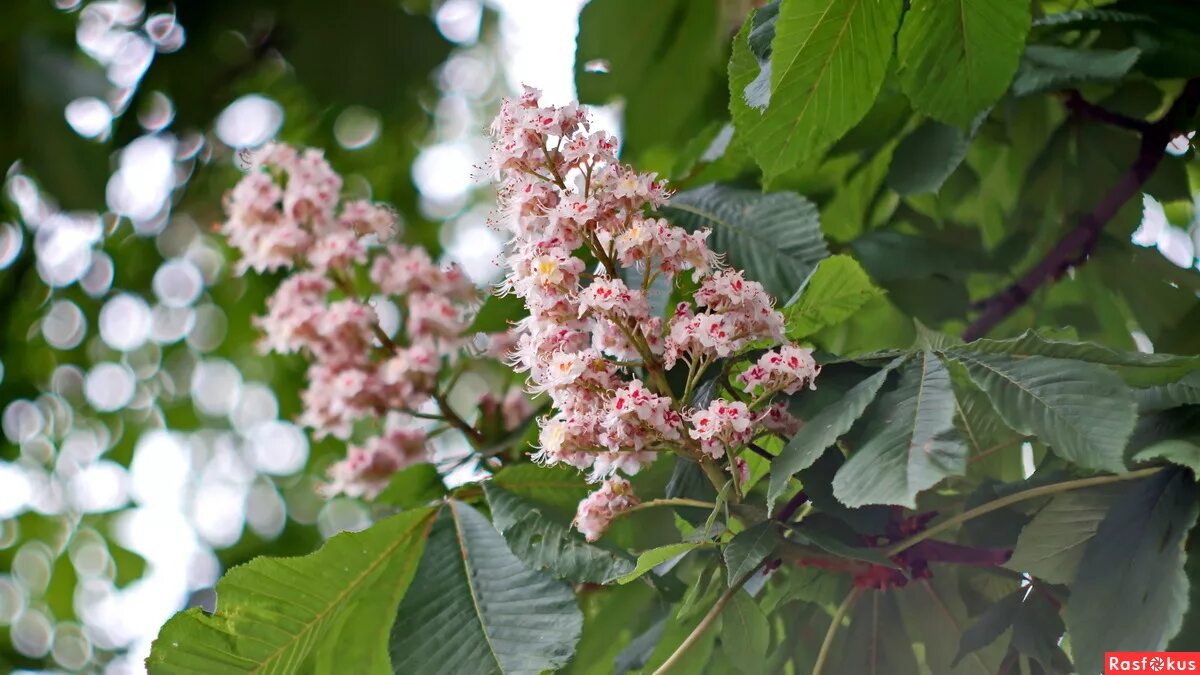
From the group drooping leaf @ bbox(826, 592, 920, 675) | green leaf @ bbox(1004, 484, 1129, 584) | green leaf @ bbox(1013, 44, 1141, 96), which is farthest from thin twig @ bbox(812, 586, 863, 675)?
green leaf @ bbox(1013, 44, 1141, 96)

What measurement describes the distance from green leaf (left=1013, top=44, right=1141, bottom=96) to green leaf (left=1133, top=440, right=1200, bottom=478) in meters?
0.46

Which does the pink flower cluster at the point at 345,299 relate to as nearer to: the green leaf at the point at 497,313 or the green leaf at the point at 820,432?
the green leaf at the point at 497,313

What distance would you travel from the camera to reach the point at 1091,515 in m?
0.72

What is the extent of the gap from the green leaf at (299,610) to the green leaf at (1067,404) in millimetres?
469

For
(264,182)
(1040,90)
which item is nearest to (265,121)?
(264,182)

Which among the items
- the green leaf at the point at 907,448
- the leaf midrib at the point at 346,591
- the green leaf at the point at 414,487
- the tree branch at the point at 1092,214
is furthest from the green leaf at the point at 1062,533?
the green leaf at the point at 414,487

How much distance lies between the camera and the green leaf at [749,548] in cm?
69

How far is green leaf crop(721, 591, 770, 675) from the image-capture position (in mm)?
793

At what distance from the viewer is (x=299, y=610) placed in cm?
85

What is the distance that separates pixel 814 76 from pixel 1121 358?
28cm

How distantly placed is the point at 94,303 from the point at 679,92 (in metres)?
1.32

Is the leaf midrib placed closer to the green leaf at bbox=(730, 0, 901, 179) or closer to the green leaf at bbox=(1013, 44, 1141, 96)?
the green leaf at bbox=(730, 0, 901, 179)

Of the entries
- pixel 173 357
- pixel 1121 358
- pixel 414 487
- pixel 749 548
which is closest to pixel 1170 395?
pixel 1121 358

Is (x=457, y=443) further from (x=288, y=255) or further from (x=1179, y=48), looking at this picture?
(x=1179, y=48)
